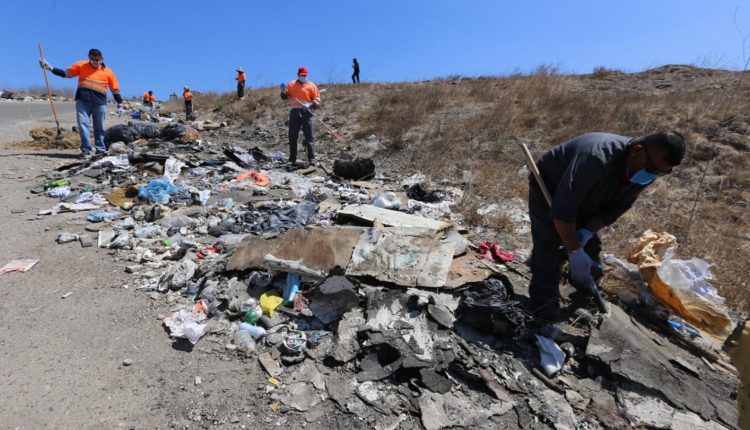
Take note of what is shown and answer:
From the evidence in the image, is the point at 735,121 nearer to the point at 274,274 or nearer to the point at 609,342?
the point at 609,342

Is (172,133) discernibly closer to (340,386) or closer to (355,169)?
(355,169)

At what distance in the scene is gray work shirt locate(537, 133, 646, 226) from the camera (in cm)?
212

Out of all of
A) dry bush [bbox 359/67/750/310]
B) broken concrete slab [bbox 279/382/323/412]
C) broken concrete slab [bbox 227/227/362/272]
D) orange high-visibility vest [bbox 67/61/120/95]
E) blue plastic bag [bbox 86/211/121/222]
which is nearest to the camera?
broken concrete slab [bbox 279/382/323/412]

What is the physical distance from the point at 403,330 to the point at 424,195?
306 cm

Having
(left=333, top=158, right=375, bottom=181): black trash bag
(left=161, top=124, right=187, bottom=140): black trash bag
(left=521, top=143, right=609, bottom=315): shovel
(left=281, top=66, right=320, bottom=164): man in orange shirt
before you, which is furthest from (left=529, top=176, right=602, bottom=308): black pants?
(left=161, top=124, right=187, bottom=140): black trash bag

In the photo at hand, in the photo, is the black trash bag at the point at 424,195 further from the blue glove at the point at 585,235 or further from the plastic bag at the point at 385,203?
the blue glove at the point at 585,235

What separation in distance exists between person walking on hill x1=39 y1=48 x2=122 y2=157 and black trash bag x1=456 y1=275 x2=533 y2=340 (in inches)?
257

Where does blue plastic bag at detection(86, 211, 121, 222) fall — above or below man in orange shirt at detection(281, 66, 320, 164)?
below

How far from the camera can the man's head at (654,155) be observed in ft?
6.48

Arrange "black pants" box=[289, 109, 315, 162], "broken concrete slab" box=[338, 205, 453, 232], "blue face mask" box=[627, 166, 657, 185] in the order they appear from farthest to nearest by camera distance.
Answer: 1. "black pants" box=[289, 109, 315, 162]
2. "broken concrete slab" box=[338, 205, 453, 232]
3. "blue face mask" box=[627, 166, 657, 185]

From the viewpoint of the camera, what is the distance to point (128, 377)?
79.7 inches

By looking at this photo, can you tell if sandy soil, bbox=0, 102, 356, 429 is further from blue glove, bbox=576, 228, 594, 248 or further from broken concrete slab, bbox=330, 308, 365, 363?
blue glove, bbox=576, 228, 594, 248

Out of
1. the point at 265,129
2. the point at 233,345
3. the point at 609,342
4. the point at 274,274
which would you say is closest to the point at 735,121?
the point at 609,342

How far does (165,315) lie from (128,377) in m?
0.56
